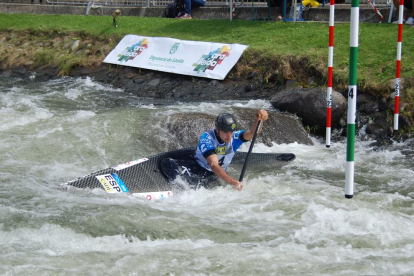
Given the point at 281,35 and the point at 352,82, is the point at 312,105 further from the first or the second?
the point at 352,82

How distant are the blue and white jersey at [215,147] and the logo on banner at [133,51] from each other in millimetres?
6301

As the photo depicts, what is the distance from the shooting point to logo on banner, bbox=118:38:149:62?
12.0 meters

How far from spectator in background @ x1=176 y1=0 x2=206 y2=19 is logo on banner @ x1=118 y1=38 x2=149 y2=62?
2180mm

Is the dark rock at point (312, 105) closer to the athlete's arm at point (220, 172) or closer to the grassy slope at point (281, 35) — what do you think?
the grassy slope at point (281, 35)

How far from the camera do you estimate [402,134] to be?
8242mm

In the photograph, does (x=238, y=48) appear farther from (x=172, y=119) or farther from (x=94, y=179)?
(x=94, y=179)

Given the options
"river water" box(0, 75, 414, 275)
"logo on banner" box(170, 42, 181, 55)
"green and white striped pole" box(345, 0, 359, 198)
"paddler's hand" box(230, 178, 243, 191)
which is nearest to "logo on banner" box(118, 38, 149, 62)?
"logo on banner" box(170, 42, 181, 55)

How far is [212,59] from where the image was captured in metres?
10.9

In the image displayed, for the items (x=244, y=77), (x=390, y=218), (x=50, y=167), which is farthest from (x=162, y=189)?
(x=244, y=77)

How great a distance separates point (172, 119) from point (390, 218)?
3.90 metres

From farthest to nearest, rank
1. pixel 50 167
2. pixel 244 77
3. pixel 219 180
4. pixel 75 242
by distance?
1. pixel 244 77
2. pixel 50 167
3. pixel 219 180
4. pixel 75 242

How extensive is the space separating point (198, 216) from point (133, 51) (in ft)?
24.9

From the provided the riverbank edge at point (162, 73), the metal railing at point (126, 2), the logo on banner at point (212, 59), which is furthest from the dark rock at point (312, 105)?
the metal railing at point (126, 2)

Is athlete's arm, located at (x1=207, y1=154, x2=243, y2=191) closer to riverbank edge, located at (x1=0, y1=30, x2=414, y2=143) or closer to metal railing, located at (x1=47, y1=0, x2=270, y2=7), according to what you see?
riverbank edge, located at (x1=0, y1=30, x2=414, y2=143)
